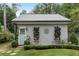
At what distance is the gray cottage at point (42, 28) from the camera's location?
505cm

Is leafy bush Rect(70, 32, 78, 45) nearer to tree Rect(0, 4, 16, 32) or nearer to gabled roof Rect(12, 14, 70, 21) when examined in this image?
gabled roof Rect(12, 14, 70, 21)

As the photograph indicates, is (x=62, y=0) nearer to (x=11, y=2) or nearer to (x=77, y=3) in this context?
(x=77, y=3)

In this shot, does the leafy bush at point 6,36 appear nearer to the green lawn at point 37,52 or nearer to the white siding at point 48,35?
Answer: the green lawn at point 37,52

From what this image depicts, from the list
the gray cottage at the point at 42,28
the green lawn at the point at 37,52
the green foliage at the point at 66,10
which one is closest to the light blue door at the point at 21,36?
the gray cottage at the point at 42,28

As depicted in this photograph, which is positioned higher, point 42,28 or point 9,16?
point 9,16

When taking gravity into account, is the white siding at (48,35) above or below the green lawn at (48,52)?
above

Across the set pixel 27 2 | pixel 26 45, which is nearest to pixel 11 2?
pixel 27 2

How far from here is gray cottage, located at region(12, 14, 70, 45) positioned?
16.6 ft

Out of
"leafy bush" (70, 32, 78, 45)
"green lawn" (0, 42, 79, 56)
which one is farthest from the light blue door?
"leafy bush" (70, 32, 78, 45)

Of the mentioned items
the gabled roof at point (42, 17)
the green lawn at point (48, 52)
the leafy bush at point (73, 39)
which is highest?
the gabled roof at point (42, 17)

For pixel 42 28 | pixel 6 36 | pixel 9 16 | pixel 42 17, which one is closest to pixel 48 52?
pixel 42 28

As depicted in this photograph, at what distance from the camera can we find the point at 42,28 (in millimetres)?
5121

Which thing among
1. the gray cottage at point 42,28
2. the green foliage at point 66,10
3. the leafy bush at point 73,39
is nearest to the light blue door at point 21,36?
the gray cottage at point 42,28

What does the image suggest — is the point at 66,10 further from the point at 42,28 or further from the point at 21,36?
the point at 21,36
